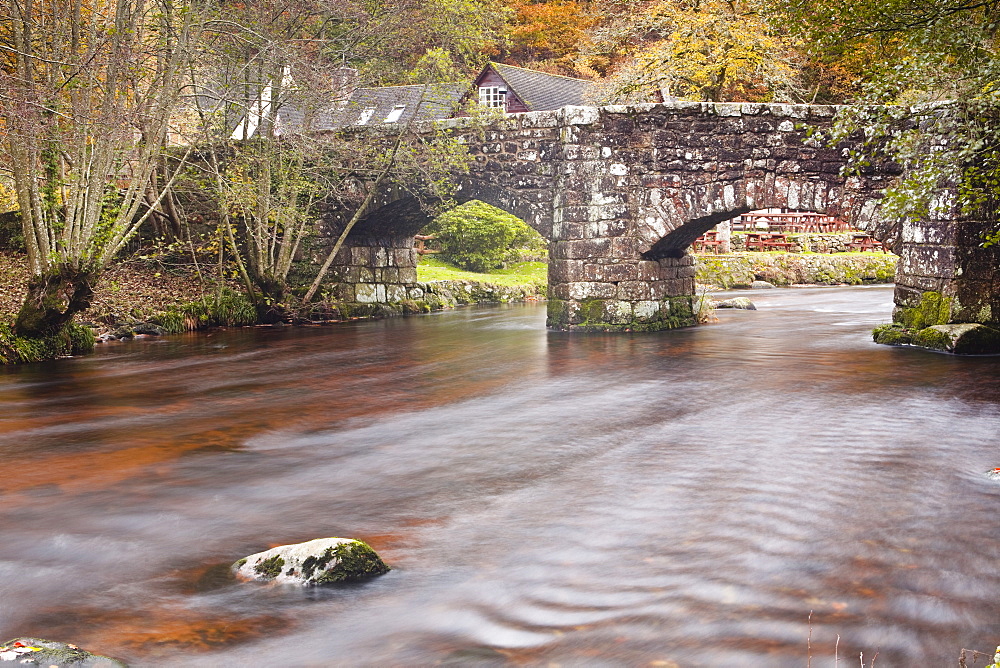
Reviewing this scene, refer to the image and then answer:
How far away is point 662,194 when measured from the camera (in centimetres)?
1240

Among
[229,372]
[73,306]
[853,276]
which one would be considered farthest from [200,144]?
[853,276]

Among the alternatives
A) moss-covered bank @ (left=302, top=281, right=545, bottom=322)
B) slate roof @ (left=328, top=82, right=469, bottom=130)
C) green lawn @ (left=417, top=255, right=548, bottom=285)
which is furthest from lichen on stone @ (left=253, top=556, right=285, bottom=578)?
green lawn @ (left=417, top=255, right=548, bottom=285)

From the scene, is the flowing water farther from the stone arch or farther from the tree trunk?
the stone arch

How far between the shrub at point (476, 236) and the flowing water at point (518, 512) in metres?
15.4

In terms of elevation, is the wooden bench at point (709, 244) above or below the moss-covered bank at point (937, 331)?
above

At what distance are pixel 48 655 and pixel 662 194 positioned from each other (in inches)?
420

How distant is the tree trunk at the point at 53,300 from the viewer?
10031 mm

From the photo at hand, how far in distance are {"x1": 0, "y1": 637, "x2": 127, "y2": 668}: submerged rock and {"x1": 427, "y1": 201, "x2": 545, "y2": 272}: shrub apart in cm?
Answer: 2198

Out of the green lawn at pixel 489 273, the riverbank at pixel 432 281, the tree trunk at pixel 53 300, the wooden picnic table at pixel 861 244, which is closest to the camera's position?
the tree trunk at pixel 53 300

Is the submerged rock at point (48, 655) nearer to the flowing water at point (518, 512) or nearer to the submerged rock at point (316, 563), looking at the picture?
the flowing water at point (518, 512)

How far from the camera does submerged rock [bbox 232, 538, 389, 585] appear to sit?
3.75m

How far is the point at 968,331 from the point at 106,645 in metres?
9.87

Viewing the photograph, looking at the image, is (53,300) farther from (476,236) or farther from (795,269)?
(795,269)

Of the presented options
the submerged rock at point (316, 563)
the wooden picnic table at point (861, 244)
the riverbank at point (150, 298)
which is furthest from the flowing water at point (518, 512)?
the wooden picnic table at point (861, 244)
